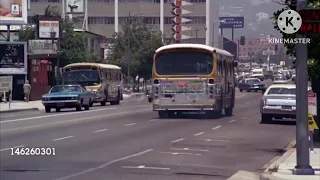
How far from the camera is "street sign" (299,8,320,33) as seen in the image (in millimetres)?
14555

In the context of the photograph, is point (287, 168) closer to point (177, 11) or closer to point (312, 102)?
point (312, 102)

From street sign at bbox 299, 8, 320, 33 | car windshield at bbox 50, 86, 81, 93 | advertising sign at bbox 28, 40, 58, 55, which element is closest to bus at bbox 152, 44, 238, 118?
car windshield at bbox 50, 86, 81, 93

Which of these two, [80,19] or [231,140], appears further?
[80,19]

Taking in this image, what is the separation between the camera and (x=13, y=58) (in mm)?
60312

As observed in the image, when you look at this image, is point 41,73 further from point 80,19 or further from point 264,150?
point 264,150

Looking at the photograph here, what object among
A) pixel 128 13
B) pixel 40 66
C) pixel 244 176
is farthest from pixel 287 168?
pixel 128 13

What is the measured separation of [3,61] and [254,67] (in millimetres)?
37809

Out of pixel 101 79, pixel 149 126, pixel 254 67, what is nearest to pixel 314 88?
pixel 149 126

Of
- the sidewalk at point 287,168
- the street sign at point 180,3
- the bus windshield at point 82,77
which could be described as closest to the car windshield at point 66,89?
the bus windshield at point 82,77

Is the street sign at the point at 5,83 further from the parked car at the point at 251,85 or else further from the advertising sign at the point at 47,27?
the parked car at the point at 251,85

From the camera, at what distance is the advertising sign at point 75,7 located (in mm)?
69438

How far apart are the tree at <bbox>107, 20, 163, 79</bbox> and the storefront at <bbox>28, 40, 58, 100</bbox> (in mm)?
7094

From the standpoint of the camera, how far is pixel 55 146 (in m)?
20.6

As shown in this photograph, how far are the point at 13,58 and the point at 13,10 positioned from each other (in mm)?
5376
